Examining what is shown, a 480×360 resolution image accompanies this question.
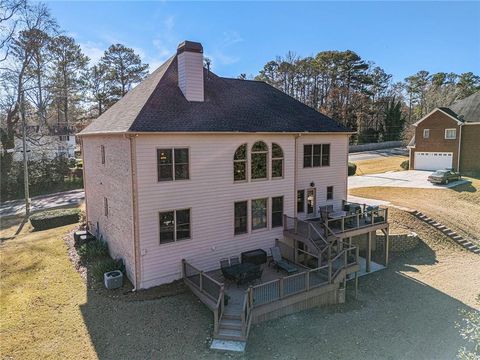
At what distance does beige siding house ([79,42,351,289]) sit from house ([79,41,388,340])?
0.15 feet

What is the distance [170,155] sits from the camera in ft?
42.4

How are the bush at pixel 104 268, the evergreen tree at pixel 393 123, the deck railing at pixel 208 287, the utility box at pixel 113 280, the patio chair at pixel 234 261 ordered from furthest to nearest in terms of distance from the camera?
1. the evergreen tree at pixel 393 123
2. the patio chair at pixel 234 261
3. the bush at pixel 104 268
4. the utility box at pixel 113 280
5. the deck railing at pixel 208 287

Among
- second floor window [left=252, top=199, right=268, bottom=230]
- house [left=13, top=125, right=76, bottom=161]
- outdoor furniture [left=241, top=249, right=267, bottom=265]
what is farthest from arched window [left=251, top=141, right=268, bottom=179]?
house [left=13, top=125, right=76, bottom=161]

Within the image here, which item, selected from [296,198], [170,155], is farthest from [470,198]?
[170,155]

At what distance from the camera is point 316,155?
59.0 feet

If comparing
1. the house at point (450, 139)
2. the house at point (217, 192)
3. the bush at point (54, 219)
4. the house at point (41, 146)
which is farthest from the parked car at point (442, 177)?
the house at point (41, 146)

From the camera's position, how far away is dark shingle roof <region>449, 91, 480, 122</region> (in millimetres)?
33312

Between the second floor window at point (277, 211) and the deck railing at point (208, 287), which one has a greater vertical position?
the second floor window at point (277, 211)

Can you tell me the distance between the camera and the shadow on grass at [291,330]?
985 centimetres

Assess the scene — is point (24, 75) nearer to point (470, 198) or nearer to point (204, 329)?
point (204, 329)

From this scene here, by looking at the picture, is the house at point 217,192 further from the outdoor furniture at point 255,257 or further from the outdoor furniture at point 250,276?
the outdoor furniture at point 250,276

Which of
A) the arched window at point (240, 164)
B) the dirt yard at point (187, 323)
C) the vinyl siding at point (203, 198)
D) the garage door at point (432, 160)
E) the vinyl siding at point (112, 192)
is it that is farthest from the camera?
the garage door at point (432, 160)

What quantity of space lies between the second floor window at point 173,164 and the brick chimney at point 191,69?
3.00m

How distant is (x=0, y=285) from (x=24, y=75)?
2725cm
